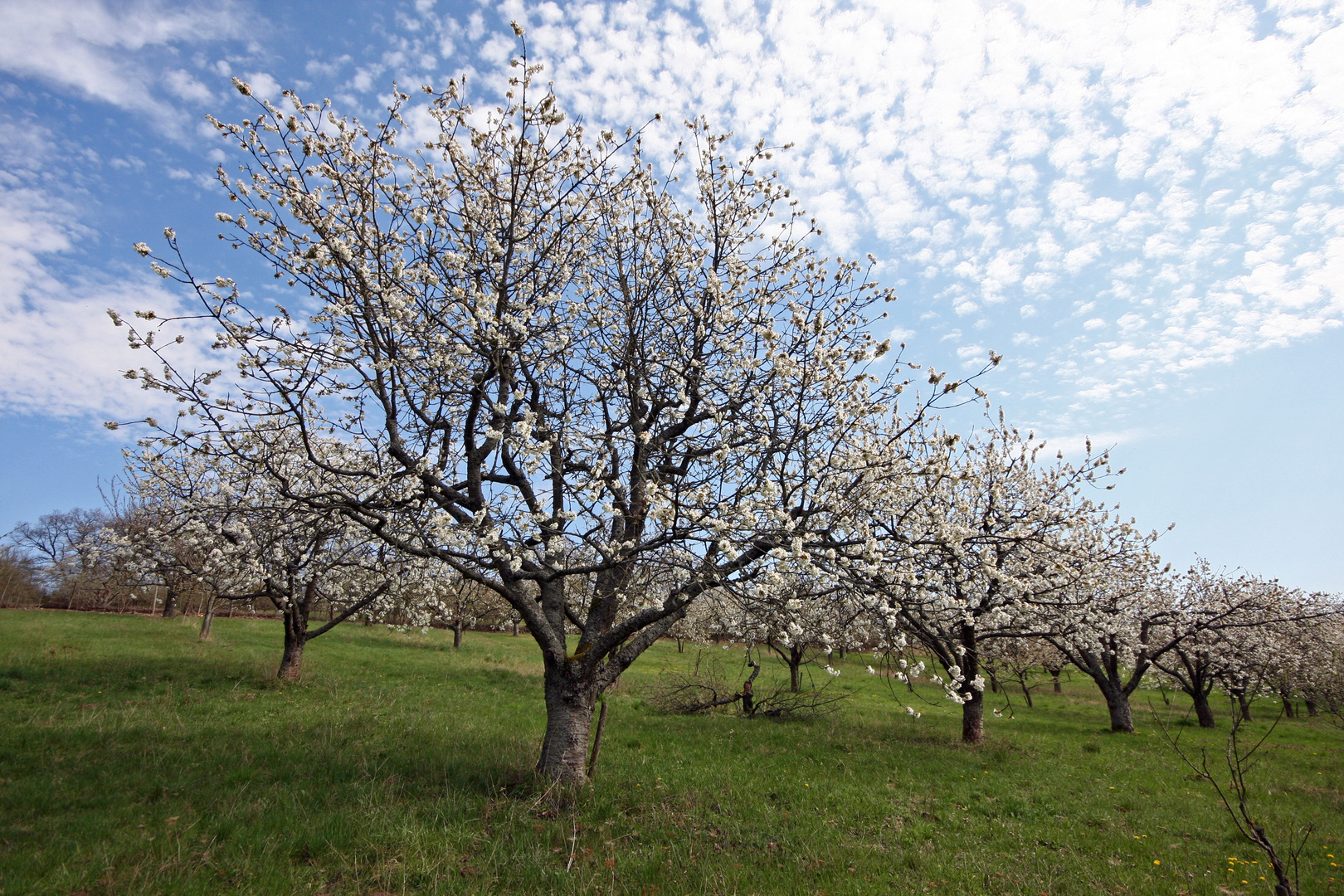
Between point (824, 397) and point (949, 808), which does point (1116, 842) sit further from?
point (824, 397)

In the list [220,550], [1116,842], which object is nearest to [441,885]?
[1116,842]

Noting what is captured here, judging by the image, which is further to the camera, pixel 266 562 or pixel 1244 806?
pixel 266 562

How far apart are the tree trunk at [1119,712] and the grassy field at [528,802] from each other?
16.3 ft

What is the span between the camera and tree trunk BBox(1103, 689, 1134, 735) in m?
22.8

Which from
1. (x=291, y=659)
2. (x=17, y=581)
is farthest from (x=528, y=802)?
(x=17, y=581)

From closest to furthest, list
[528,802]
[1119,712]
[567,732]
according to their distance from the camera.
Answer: [528,802] < [567,732] < [1119,712]

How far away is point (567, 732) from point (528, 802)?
110cm

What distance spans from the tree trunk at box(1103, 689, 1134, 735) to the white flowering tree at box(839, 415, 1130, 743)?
644 cm

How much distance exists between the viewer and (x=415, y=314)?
8.89 meters

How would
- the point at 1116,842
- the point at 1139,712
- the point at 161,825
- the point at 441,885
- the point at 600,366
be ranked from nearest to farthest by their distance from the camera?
the point at 441,885
the point at 161,825
the point at 1116,842
the point at 600,366
the point at 1139,712

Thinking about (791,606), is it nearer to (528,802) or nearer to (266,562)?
(528,802)

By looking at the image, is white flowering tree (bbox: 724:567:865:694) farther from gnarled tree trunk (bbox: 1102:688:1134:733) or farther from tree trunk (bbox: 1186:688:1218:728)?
tree trunk (bbox: 1186:688:1218:728)

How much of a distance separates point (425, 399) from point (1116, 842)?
12.8 metres

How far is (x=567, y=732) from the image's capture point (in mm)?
9383
